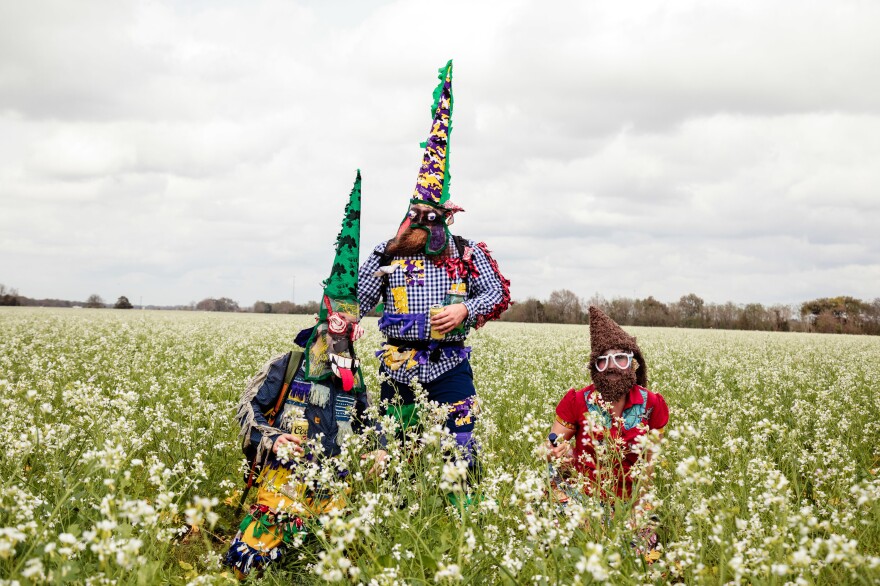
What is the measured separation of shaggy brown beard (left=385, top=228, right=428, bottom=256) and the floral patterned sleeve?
1.78 m

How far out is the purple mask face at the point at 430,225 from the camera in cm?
518

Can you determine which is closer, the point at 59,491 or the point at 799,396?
the point at 59,491

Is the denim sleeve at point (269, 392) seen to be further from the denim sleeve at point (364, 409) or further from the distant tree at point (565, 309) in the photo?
the distant tree at point (565, 309)

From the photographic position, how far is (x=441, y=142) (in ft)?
17.7

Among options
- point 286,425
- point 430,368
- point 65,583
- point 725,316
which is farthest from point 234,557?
point 725,316

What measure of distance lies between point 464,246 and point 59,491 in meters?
3.60

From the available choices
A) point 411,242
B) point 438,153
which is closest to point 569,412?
point 411,242

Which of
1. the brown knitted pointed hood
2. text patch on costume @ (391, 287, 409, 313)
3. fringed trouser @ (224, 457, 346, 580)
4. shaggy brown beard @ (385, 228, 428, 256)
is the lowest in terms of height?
fringed trouser @ (224, 457, 346, 580)

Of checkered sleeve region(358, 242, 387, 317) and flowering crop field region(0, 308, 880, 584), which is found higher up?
checkered sleeve region(358, 242, 387, 317)

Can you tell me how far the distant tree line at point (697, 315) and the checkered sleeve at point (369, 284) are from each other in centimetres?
5562

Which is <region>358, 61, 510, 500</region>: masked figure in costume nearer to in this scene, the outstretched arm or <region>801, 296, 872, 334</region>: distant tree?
the outstretched arm

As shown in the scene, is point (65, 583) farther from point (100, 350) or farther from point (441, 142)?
point (100, 350)

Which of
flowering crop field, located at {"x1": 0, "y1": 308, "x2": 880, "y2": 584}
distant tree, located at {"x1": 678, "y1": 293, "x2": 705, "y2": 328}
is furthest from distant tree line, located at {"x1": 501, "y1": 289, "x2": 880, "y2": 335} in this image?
flowering crop field, located at {"x1": 0, "y1": 308, "x2": 880, "y2": 584}

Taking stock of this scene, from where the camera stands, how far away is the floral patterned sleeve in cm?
483
